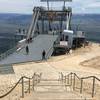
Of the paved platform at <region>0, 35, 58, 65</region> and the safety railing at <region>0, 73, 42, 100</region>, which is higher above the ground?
the safety railing at <region>0, 73, 42, 100</region>

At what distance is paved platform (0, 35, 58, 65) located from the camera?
1613 inches

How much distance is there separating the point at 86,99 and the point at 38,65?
21.4m

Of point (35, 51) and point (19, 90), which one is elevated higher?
point (19, 90)

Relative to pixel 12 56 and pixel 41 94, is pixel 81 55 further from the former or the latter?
pixel 41 94

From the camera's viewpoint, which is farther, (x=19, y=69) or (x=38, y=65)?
(x=38, y=65)

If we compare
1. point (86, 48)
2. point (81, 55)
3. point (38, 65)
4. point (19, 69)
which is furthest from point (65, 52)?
point (19, 69)

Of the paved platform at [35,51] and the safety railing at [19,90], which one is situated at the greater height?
the safety railing at [19,90]

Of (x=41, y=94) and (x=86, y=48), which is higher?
(x=41, y=94)

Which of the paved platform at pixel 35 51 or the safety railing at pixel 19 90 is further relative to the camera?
the paved platform at pixel 35 51

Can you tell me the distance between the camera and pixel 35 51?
47062 millimetres

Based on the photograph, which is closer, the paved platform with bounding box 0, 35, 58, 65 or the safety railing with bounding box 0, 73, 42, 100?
the safety railing with bounding box 0, 73, 42, 100

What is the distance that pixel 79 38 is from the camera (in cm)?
5947

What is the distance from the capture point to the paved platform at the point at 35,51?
134ft

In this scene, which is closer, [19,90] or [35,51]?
[19,90]
